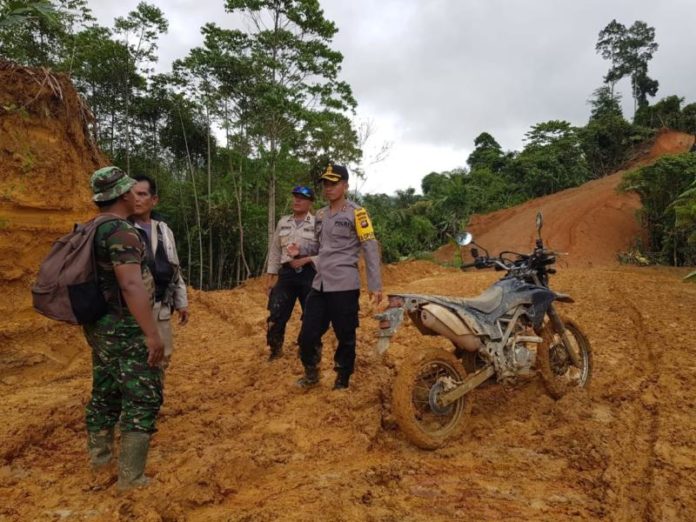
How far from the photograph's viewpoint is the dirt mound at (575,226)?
1834cm

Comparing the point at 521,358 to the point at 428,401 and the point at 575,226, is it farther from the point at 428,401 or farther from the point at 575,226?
the point at 575,226

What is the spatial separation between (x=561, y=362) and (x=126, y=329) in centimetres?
334

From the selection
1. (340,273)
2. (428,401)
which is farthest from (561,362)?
(340,273)

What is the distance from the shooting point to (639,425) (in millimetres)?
3318

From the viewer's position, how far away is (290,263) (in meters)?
4.57

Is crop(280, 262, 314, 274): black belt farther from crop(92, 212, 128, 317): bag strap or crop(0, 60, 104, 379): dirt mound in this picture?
crop(0, 60, 104, 379): dirt mound

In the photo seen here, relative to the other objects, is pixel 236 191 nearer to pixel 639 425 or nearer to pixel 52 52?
pixel 52 52

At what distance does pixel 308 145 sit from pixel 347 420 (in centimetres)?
1369

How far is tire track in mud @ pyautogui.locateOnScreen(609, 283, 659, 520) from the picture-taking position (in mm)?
2379

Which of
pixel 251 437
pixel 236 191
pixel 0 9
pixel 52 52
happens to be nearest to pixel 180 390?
pixel 251 437

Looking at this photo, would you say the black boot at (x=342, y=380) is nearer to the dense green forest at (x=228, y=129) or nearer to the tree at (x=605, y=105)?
the dense green forest at (x=228, y=129)

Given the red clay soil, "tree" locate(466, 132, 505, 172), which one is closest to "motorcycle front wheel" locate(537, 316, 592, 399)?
the red clay soil

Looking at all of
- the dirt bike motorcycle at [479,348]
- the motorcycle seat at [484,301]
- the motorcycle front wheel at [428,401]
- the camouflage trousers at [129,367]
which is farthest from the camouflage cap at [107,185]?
the motorcycle seat at [484,301]

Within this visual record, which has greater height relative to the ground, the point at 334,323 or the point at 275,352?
the point at 334,323
